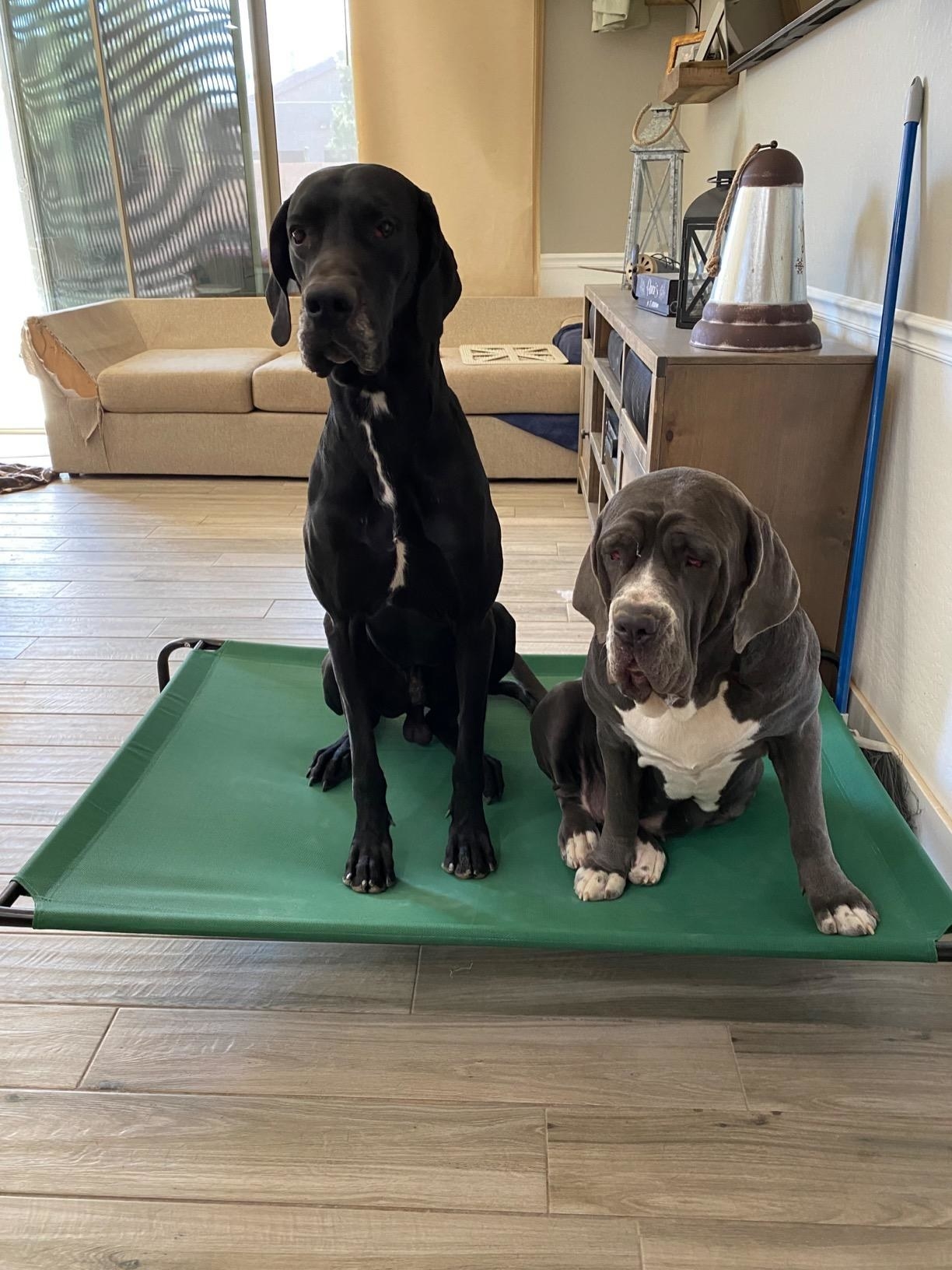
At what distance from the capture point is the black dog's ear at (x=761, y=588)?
1188 mm

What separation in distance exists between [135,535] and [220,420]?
0.89 m

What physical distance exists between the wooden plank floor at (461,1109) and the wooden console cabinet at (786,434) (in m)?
0.87

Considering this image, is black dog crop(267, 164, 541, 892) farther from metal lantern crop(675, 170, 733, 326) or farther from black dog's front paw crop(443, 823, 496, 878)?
metal lantern crop(675, 170, 733, 326)

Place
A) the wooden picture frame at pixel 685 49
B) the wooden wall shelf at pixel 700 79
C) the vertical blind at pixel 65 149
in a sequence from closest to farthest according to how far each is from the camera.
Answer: the wooden wall shelf at pixel 700 79 → the wooden picture frame at pixel 685 49 → the vertical blind at pixel 65 149

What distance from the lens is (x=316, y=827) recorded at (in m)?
1.63

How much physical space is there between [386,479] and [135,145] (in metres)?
4.82

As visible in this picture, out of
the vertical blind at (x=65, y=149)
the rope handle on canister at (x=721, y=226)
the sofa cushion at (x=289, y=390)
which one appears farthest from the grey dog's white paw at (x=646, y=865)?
the vertical blind at (x=65, y=149)

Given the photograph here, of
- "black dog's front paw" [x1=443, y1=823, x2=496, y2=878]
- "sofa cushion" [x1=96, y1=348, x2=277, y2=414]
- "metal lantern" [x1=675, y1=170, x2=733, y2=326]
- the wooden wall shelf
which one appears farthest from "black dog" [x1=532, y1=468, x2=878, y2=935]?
"sofa cushion" [x1=96, y1=348, x2=277, y2=414]

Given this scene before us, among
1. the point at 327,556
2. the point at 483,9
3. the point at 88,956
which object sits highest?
the point at 483,9

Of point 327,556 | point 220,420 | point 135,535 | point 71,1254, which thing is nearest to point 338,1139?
point 71,1254

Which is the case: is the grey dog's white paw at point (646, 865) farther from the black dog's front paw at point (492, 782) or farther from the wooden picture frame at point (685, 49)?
the wooden picture frame at point (685, 49)

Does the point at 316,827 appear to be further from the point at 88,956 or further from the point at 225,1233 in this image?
the point at 225,1233

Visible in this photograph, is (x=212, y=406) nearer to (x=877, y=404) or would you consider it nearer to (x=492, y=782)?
(x=492, y=782)

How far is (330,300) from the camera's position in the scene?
125cm
